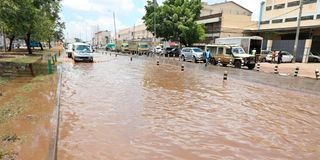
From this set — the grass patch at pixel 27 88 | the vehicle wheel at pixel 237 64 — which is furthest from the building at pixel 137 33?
the grass patch at pixel 27 88

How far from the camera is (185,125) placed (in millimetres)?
8039

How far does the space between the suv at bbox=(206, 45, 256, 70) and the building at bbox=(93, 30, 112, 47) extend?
108592mm

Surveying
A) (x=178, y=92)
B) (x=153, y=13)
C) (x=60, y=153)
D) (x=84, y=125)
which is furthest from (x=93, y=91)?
(x=153, y=13)

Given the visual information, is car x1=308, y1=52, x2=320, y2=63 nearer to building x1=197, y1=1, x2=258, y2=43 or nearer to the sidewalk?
the sidewalk

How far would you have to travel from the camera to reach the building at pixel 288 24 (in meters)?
38.8

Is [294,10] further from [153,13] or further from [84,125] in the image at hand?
[84,125]

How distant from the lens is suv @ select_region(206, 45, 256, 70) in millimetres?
27797

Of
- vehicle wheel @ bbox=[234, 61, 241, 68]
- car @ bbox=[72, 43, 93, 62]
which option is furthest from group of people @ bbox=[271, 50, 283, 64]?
car @ bbox=[72, 43, 93, 62]

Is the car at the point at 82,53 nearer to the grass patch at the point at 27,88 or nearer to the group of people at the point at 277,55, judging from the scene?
the grass patch at the point at 27,88

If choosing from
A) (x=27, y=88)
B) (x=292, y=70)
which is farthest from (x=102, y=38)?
(x=27, y=88)

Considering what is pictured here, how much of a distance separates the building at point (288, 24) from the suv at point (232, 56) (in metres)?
13.8

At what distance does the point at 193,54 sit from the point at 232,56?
8.08m

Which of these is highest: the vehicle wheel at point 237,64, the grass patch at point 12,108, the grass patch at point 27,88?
the vehicle wheel at point 237,64

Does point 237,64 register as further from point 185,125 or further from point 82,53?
point 185,125
